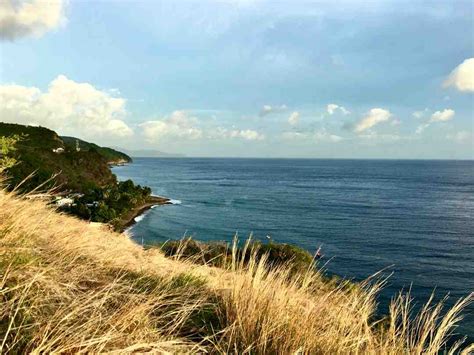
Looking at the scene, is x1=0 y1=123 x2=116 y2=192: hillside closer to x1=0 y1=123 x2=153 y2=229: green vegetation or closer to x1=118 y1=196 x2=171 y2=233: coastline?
x1=0 y1=123 x2=153 y2=229: green vegetation

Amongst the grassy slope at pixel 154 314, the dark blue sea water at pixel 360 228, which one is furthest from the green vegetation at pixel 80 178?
→ the grassy slope at pixel 154 314

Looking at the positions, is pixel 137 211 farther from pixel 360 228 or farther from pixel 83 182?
pixel 360 228

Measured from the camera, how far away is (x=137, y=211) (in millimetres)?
76938

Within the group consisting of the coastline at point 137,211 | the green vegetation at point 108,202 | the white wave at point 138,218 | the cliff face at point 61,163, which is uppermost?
the cliff face at point 61,163

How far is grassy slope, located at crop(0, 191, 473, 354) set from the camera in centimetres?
303

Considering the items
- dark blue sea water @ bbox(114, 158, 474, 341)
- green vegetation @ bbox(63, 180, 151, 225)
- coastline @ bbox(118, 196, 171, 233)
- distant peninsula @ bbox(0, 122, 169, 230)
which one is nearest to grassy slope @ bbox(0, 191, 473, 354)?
dark blue sea water @ bbox(114, 158, 474, 341)

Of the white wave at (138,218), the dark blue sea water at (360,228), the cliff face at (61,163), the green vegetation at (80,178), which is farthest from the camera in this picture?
the cliff face at (61,163)

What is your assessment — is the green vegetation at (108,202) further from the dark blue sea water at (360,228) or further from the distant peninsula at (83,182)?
the dark blue sea water at (360,228)

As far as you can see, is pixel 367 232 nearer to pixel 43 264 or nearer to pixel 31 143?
pixel 43 264

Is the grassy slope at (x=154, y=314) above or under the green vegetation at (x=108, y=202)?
above

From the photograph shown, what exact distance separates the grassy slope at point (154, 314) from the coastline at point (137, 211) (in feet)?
168

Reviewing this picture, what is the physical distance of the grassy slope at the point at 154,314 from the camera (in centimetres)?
303

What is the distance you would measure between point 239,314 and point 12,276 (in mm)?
2115

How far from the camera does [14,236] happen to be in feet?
14.9
